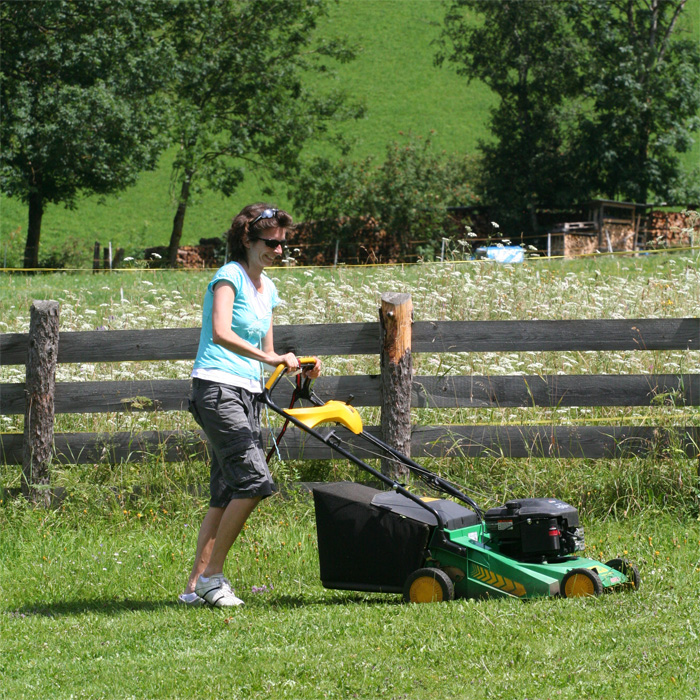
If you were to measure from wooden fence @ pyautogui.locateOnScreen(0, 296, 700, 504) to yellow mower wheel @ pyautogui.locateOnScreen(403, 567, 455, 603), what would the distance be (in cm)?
191

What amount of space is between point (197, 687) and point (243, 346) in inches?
59.8

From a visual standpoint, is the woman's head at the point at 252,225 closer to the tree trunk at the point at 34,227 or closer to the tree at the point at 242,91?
the tree trunk at the point at 34,227

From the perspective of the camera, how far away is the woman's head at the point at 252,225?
177 inches

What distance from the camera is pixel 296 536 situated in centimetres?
577

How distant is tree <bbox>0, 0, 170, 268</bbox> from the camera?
31297 millimetres

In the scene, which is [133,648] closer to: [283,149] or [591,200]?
[283,149]

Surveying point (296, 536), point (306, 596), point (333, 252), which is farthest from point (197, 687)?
point (333, 252)

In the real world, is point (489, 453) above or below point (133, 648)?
above

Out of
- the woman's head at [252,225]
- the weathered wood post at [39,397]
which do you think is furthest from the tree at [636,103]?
the woman's head at [252,225]

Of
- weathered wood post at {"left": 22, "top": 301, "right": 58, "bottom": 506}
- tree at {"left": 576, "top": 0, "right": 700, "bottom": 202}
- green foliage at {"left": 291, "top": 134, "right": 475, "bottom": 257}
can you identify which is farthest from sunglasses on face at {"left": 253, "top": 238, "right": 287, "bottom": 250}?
tree at {"left": 576, "top": 0, "right": 700, "bottom": 202}

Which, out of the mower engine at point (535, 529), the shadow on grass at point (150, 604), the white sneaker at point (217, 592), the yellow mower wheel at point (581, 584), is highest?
the mower engine at point (535, 529)

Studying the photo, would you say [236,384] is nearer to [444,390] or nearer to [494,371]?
[444,390]

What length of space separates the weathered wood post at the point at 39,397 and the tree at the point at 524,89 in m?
36.4

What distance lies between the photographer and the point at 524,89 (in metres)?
42.3
